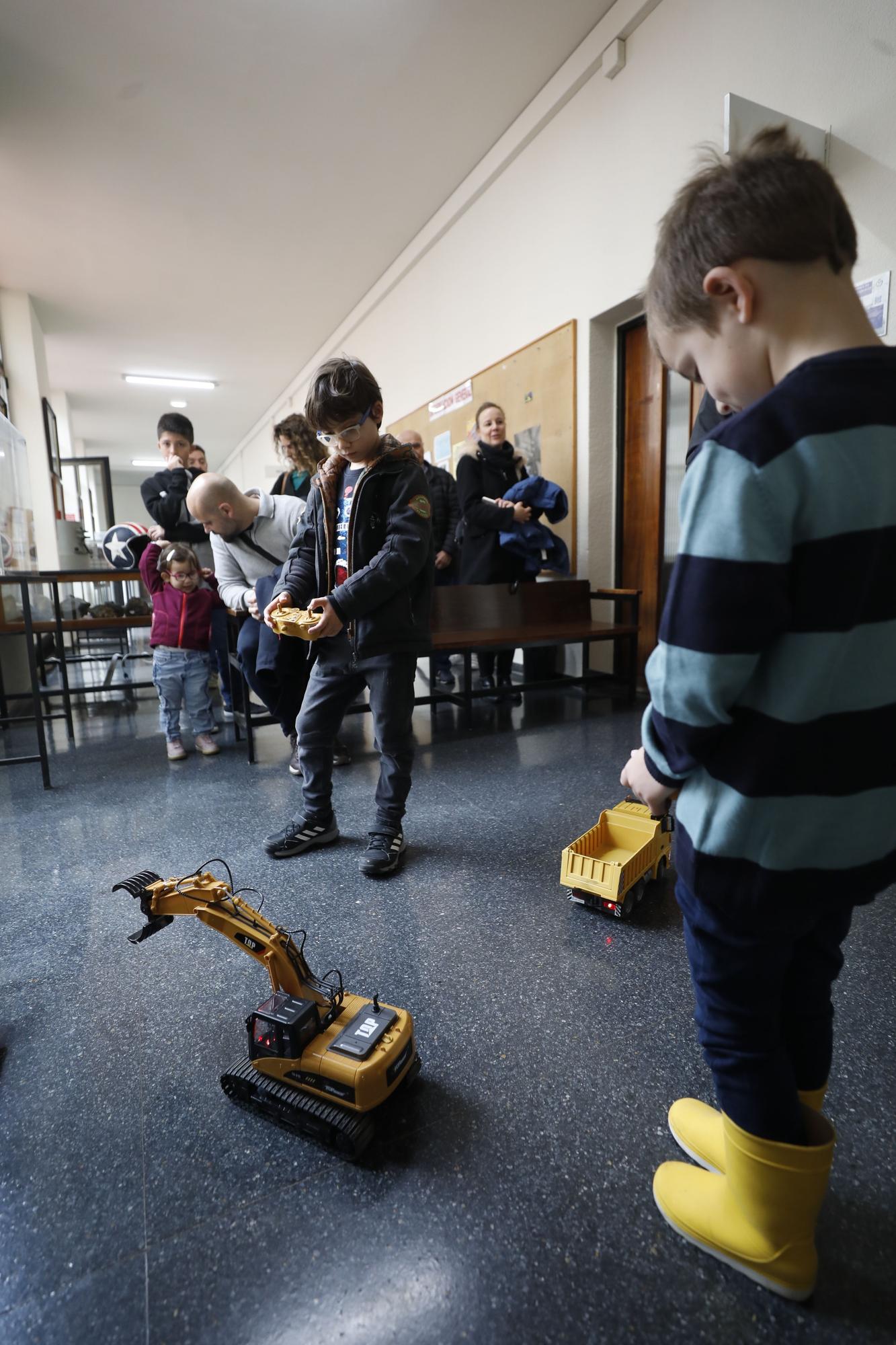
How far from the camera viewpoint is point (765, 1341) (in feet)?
2.40

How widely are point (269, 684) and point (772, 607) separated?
2.24 m

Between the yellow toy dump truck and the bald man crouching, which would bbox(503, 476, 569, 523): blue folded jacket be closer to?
the bald man crouching

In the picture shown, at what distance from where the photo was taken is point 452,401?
5.43 metres

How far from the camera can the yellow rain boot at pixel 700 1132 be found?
3.03ft

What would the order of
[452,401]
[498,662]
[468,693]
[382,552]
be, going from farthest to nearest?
[452,401]
[498,662]
[468,693]
[382,552]

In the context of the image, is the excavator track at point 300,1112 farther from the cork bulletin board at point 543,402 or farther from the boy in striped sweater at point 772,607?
the cork bulletin board at point 543,402

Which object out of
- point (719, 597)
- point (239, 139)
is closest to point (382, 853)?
point (719, 597)

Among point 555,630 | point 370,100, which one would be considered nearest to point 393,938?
point 555,630

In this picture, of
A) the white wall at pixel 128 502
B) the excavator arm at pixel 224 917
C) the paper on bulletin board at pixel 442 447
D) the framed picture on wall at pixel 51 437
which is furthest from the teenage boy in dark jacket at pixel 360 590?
the white wall at pixel 128 502

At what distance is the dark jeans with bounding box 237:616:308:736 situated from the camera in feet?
8.52

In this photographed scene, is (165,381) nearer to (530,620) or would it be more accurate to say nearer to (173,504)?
(173,504)

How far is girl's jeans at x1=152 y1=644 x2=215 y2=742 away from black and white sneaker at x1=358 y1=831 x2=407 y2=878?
63.8 inches

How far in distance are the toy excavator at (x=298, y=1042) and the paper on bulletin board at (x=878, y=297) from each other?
8.95 feet

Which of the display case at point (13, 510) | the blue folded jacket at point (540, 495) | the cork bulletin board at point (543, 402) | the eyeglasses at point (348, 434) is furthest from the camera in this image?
the cork bulletin board at point (543, 402)
